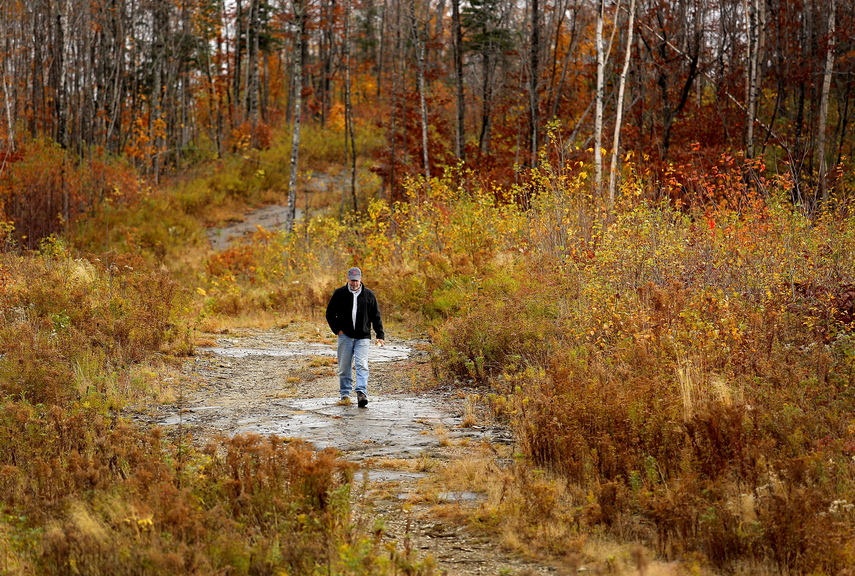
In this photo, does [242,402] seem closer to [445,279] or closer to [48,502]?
[48,502]

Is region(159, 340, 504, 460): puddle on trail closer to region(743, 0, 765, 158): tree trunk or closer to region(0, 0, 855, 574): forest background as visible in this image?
region(0, 0, 855, 574): forest background

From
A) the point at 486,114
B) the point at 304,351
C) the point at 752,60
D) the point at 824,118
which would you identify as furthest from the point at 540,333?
the point at 486,114

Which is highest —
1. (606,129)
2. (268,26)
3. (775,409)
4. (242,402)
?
(268,26)

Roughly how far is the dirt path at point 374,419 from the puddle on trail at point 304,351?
0.02 metres

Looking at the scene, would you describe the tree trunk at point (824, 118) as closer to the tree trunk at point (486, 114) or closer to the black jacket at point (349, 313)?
the tree trunk at point (486, 114)

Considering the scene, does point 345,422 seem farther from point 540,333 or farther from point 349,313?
point 540,333

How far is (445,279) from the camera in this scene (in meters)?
15.5

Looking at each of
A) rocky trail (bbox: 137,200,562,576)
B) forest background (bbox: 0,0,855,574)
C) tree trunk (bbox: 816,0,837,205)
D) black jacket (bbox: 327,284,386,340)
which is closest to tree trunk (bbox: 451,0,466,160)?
forest background (bbox: 0,0,855,574)

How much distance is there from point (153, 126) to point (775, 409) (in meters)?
29.4

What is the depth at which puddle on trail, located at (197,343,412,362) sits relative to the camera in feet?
41.8

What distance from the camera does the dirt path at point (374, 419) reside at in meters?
5.43

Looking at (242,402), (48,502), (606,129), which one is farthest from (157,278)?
(606,129)

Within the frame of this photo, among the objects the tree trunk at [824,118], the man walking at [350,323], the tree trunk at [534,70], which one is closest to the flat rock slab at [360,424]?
the man walking at [350,323]

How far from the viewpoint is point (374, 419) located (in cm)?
861
